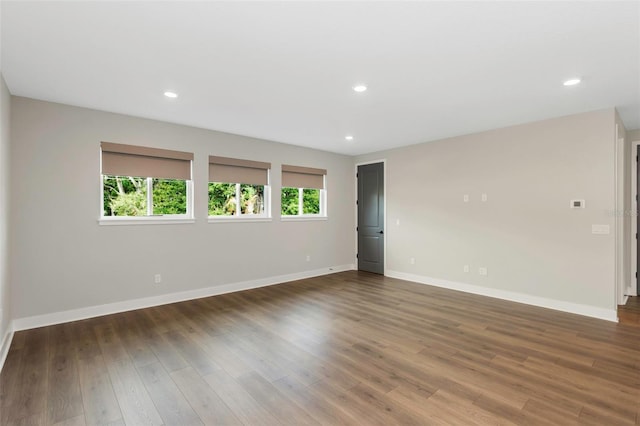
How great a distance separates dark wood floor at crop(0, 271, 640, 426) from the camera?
2.00 m

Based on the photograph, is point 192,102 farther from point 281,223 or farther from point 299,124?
point 281,223

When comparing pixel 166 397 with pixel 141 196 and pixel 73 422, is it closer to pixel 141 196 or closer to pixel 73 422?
pixel 73 422

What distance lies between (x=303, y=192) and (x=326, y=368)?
414 centimetres

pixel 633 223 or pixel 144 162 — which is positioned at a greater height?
pixel 144 162

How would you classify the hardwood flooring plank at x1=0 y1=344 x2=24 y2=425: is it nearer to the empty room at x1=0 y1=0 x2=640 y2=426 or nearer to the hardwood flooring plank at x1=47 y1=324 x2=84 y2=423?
the empty room at x1=0 y1=0 x2=640 y2=426

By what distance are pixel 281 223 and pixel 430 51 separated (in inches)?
156

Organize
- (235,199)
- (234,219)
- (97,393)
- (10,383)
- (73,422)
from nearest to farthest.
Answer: (73,422)
(97,393)
(10,383)
(234,219)
(235,199)

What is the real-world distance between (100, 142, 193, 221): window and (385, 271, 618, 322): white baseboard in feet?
14.1

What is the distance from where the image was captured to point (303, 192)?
6.29 m

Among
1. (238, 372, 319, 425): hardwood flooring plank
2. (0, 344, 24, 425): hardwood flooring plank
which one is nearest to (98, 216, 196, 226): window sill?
(0, 344, 24, 425): hardwood flooring plank

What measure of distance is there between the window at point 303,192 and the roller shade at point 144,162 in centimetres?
188

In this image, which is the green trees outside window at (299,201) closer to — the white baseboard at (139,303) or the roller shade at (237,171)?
the roller shade at (237,171)

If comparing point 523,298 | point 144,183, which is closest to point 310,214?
point 144,183


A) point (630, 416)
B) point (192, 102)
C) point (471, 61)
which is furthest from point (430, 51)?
point (630, 416)
